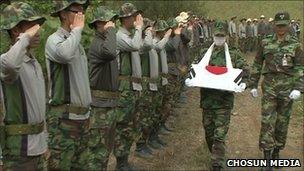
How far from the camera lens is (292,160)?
27.9 feet

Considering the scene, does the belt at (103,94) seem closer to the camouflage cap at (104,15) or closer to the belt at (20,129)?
the camouflage cap at (104,15)

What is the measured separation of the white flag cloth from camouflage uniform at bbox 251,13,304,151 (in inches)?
21.6

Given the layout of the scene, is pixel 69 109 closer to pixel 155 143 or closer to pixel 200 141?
pixel 155 143

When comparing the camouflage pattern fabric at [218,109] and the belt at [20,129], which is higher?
the belt at [20,129]

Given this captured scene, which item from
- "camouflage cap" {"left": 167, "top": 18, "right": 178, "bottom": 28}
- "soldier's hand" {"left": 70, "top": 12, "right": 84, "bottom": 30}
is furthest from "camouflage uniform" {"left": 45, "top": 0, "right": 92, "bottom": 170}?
"camouflage cap" {"left": 167, "top": 18, "right": 178, "bottom": 28}

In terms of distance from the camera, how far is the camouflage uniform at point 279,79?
25.5ft

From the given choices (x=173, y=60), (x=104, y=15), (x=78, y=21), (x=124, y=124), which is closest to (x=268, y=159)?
(x=124, y=124)

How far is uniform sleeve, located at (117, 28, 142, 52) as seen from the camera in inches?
262

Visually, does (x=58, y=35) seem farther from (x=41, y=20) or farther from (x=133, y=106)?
(x=133, y=106)

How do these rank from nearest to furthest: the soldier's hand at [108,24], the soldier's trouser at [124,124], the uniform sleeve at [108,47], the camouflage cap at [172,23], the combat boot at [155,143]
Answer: the uniform sleeve at [108,47] → the soldier's hand at [108,24] → the soldier's trouser at [124,124] → the combat boot at [155,143] → the camouflage cap at [172,23]

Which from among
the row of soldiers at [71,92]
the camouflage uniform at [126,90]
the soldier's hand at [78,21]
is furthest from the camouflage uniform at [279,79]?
the soldier's hand at [78,21]

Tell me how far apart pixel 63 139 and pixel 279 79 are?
385cm

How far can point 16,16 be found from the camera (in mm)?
4484

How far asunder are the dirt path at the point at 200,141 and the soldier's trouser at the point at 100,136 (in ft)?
6.43
